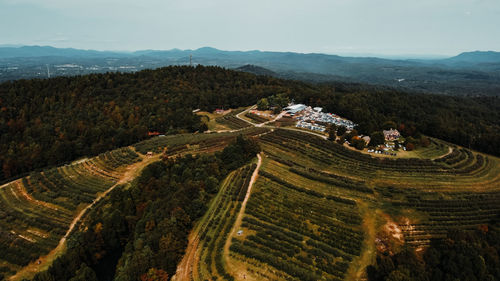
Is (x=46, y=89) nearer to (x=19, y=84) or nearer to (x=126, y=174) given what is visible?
(x=19, y=84)

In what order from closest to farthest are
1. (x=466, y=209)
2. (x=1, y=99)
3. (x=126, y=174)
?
(x=466, y=209) → (x=126, y=174) → (x=1, y=99)

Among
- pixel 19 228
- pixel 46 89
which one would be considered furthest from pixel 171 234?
pixel 46 89

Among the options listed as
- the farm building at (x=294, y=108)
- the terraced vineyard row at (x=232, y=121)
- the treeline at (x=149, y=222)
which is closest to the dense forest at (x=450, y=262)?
the treeline at (x=149, y=222)

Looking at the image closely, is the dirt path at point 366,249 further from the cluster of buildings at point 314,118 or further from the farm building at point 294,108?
the farm building at point 294,108

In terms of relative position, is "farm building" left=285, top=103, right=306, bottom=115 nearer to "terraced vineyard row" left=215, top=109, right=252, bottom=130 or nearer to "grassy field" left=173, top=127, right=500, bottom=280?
"terraced vineyard row" left=215, top=109, right=252, bottom=130

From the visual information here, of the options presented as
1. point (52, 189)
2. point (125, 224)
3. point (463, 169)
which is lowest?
point (125, 224)
